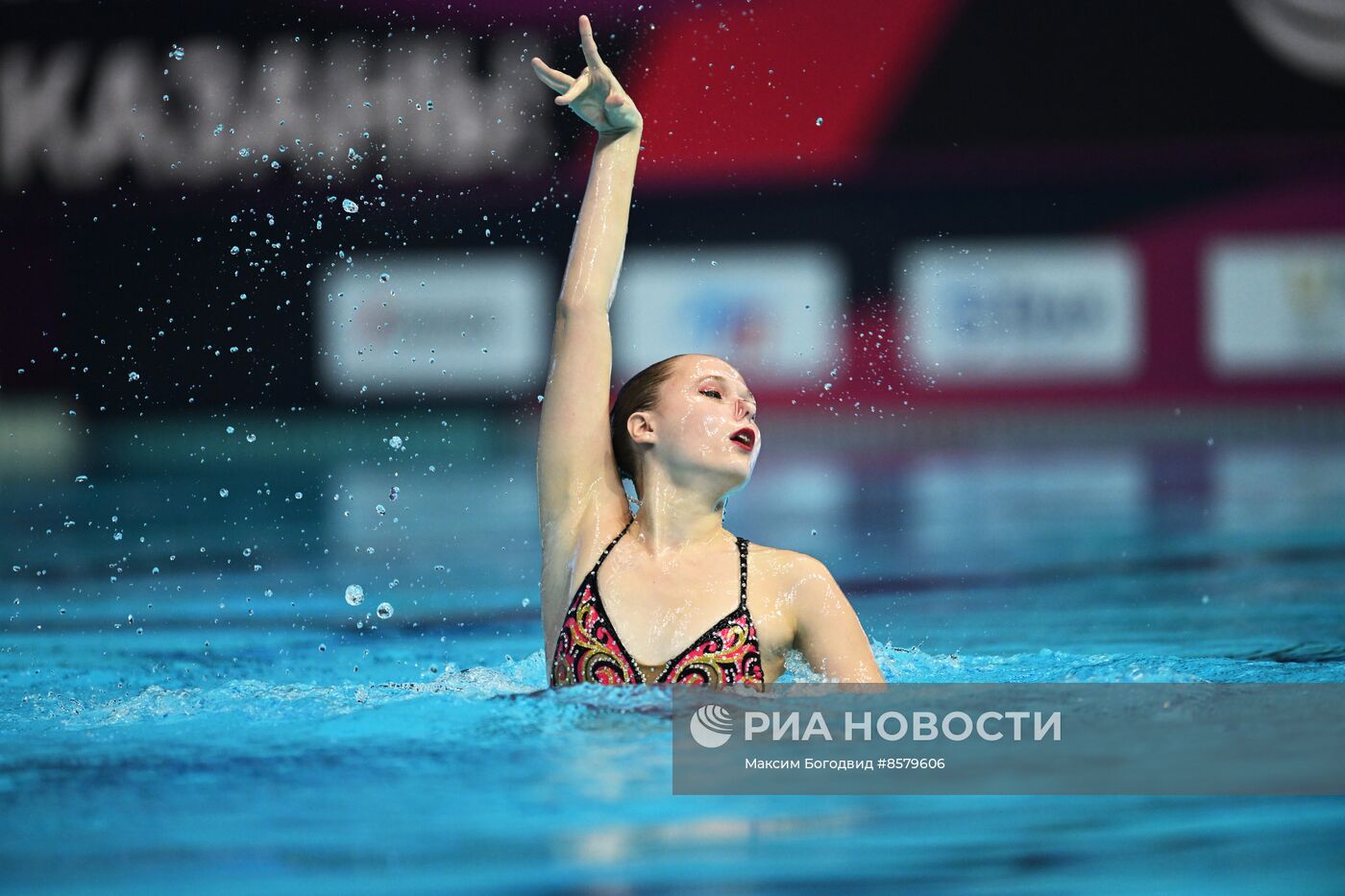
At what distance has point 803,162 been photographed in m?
11.5

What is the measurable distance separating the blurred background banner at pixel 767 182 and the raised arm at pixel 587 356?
8280 mm

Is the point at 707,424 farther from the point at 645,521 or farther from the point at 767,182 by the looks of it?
the point at 767,182

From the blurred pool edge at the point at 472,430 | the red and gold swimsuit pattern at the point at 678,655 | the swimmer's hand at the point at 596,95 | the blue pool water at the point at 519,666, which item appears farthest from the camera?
the blurred pool edge at the point at 472,430

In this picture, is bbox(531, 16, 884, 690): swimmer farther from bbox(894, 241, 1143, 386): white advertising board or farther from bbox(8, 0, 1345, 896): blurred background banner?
bbox(894, 241, 1143, 386): white advertising board

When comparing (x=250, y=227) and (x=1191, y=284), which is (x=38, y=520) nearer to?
(x=250, y=227)

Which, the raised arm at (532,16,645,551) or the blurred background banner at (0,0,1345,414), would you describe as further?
the blurred background banner at (0,0,1345,414)

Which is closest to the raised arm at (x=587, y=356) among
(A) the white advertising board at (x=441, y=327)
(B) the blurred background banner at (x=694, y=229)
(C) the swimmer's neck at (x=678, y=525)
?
(C) the swimmer's neck at (x=678, y=525)

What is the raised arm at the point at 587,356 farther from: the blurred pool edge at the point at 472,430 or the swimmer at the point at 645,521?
the blurred pool edge at the point at 472,430

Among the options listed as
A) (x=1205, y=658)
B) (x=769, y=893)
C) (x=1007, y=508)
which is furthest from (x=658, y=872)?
(x=1007, y=508)

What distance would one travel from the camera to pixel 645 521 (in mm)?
2996

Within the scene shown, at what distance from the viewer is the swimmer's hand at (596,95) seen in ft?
10.0

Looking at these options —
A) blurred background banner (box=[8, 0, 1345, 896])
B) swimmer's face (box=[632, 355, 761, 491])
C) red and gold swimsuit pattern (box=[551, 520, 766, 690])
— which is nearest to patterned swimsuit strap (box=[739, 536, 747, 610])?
red and gold swimsuit pattern (box=[551, 520, 766, 690])

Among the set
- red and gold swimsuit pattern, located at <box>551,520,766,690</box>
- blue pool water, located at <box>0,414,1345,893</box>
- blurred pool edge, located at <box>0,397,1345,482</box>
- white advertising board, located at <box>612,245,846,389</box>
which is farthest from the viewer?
white advertising board, located at <box>612,245,846,389</box>

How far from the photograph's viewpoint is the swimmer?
2854 millimetres
